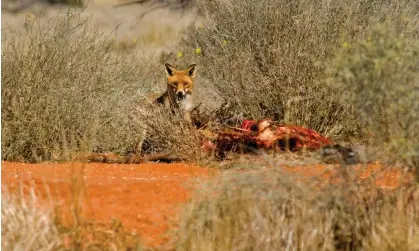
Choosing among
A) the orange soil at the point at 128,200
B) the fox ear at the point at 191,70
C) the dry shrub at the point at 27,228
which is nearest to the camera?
the dry shrub at the point at 27,228

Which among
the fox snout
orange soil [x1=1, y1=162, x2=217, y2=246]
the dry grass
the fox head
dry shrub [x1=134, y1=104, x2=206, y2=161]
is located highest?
the fox head

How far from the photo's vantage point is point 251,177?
6.21 metres

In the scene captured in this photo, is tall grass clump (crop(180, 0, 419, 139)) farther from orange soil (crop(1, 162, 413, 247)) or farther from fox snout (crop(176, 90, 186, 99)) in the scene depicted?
orange soil (crop(1, 162, 413, 247))

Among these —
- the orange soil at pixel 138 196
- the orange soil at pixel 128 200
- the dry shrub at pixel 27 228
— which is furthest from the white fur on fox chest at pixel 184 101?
the dry shrub at pixel 27 228

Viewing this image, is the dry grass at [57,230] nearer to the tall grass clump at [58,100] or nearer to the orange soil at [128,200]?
the orange soil at [128,200]

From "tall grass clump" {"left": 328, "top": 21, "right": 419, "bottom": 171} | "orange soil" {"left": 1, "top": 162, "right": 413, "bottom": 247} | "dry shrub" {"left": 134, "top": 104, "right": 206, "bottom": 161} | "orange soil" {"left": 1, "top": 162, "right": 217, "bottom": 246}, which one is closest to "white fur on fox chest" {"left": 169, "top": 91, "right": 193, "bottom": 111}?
"dry shrub" {"left": 134, "top": 104, "right": 206, "bottom": 161}

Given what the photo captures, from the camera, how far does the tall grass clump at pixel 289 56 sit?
456 inches

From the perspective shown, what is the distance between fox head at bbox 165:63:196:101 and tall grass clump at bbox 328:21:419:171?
17.7 feet

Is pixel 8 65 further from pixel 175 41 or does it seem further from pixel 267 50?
pixel 175 41

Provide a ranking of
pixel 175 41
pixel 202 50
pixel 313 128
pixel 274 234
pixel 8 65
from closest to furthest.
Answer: pixel 274 234
pixel 8 65
pixel 313 128
pixel 202 50
pixel 175 41

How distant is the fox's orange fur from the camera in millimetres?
11562

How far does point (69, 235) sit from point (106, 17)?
73.4 feet

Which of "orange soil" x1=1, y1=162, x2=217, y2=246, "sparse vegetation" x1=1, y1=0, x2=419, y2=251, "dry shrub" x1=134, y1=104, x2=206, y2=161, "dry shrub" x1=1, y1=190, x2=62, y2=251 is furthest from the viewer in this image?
"dry shrub" x1=134, y1=104, x2=206, y2=161

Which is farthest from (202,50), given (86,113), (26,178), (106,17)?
(106,17)
